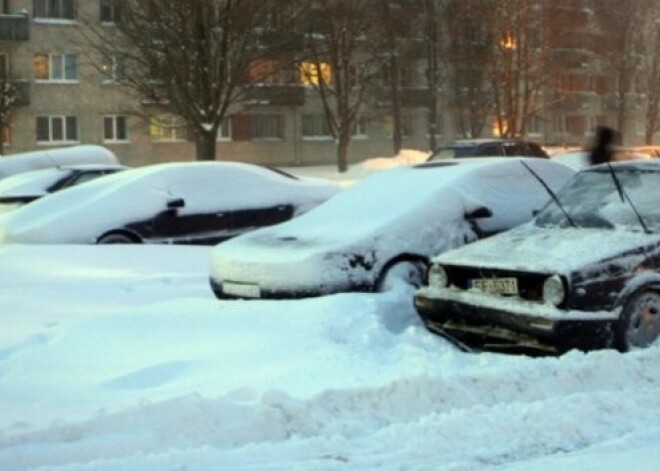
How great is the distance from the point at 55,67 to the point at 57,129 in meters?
2.65

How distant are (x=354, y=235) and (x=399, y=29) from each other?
3360 centimetres

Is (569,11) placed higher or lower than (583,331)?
higher

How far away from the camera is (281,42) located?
71.5 feet

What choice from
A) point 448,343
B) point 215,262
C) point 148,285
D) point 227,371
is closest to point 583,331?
point 448,343

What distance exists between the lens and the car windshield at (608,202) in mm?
7551

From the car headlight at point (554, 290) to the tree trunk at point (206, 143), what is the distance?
594 inches

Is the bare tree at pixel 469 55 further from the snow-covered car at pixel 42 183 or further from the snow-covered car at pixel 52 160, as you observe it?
the snow-covered car at pixel 42 183

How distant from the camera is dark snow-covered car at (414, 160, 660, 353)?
21.7 ft

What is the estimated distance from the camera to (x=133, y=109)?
37844 millimetres

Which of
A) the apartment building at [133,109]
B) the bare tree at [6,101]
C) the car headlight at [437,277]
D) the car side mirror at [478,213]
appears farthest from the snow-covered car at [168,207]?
the bare tree at [6,101]

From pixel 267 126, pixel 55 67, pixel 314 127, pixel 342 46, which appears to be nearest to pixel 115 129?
pixel 55 67

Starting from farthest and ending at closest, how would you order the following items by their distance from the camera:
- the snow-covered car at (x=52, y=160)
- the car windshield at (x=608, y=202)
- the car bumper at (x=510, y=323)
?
the snow-covered car at (x=52, y=160) < the car windshield at (x=608, y=202) < the car bumper at (x=510, y=323)

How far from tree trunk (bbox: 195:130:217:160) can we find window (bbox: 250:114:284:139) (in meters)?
27.3

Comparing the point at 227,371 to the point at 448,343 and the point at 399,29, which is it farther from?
the point at 399,29
